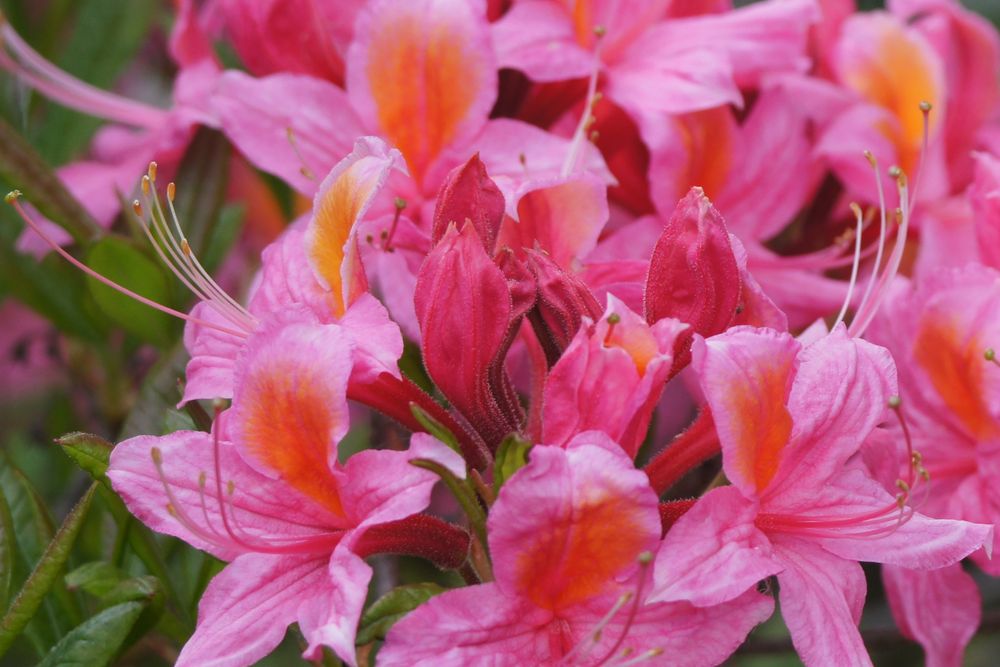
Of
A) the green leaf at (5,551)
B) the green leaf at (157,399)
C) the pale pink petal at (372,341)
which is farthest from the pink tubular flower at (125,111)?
the pale pink petal at (372,341)

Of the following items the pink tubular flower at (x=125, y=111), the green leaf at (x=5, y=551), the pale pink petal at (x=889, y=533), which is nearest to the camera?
the pale pink petal at (x=889, y=533)

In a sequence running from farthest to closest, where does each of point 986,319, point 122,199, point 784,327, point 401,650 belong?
point 122,199, point 986,319, point 784,327, point 401,650

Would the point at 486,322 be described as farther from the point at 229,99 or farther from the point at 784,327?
the point at 229,99

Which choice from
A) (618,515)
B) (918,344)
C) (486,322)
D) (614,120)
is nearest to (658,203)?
(614,120)

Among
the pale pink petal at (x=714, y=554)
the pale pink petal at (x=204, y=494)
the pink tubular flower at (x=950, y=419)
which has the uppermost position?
the pale pink petal at (x=204, y=494)

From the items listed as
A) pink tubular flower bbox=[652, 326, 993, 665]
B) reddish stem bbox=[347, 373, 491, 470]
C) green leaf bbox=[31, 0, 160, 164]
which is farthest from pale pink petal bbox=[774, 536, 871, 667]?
green leaf bbox=[31, 0, 160, 164]

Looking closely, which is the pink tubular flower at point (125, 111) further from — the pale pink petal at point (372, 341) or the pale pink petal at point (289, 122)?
the pale pink petal at point (372, 341)

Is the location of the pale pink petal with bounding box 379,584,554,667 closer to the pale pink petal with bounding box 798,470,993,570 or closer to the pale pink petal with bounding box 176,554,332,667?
the pale pink petal with bounding box 176,554,332,667
